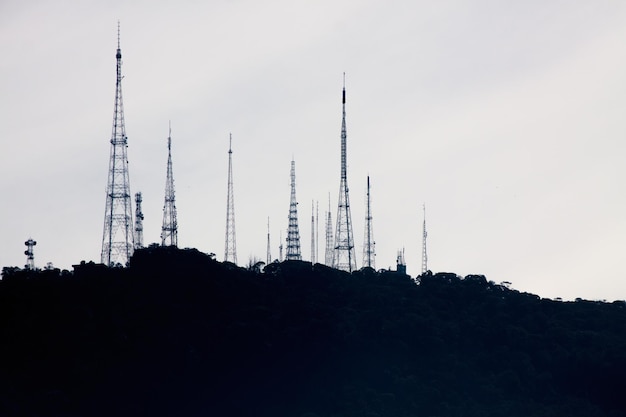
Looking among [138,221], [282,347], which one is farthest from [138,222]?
[282,347]

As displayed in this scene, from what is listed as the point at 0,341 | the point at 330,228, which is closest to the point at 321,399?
the point at 0,341

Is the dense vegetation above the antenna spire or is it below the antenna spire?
below

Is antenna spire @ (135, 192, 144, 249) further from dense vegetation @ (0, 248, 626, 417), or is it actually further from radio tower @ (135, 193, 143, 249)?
dense vegetation @ (0, 248, 626, 417)

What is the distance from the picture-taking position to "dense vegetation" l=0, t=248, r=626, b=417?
93500 mm

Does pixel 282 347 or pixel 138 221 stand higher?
pixel 138 221

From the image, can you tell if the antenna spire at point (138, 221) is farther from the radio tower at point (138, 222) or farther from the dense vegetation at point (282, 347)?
the dense vegetation at point (282, 347)

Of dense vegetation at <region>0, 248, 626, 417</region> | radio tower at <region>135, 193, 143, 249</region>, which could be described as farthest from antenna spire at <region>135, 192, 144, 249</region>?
dense vegetation at <region>0, 248, 626, 417</region>

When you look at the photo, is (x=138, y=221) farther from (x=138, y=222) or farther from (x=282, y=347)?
(x=282, y=347)

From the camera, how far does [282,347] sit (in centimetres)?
10356

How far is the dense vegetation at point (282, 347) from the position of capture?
93.5 meters

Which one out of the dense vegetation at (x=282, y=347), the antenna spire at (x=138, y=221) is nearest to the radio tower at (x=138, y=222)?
the antenna spire at (x=138, y=221)

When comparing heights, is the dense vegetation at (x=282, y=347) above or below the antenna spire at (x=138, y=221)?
below

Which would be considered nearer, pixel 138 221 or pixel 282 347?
pixel 282 347

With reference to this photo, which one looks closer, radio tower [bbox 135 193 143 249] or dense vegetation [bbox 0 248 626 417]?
dense vegetation [bbox 0 248 626 417]
